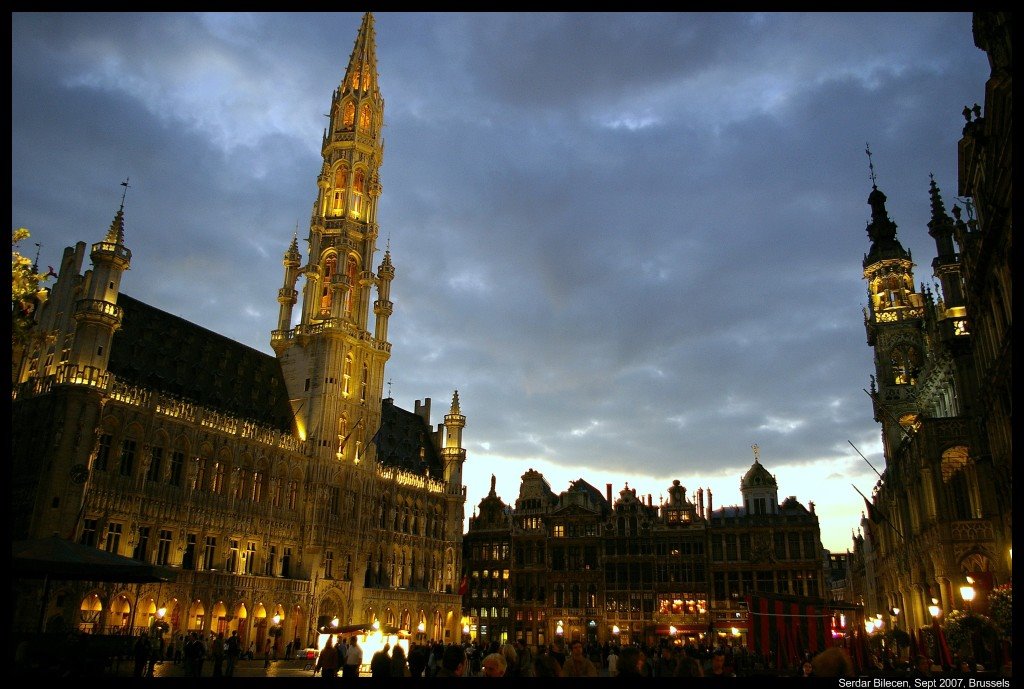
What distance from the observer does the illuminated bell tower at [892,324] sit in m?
57.7

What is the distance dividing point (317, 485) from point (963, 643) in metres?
41.7

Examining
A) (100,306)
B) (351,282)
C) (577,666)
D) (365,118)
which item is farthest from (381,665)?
(365,118)

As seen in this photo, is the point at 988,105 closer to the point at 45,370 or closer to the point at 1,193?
the point at 1,193

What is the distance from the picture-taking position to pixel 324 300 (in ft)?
206

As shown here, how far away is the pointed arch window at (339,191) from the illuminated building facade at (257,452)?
188 millimetres

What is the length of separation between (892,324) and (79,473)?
60.9 meters

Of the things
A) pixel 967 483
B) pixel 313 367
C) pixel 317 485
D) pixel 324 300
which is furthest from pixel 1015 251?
pixel 324 300

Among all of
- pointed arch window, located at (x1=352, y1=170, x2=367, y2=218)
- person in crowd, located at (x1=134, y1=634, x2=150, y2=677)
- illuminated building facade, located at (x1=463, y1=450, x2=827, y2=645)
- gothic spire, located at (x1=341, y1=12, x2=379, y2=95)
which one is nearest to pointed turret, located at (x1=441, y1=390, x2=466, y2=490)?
illuminated building facade, located at (x1=463, y1=450, x2=827, y2=645)

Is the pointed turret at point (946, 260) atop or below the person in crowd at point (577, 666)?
atop

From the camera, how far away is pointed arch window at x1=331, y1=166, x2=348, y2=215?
218 ft

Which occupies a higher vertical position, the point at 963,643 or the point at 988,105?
the point at 988,105

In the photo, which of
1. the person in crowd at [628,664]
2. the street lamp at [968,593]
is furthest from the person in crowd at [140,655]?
the street lamp at [968,593]

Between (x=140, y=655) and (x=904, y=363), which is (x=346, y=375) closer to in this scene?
(x=140, y=655)

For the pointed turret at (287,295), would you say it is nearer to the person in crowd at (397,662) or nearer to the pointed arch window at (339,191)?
the pointed arch window at (339,191)
